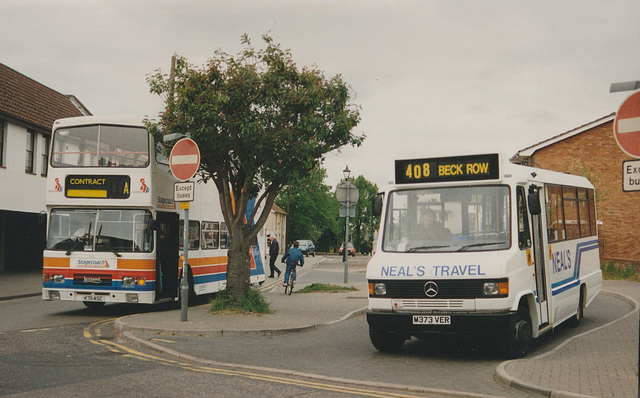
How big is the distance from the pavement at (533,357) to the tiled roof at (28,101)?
10.4m

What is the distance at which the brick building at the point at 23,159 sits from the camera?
2866cm

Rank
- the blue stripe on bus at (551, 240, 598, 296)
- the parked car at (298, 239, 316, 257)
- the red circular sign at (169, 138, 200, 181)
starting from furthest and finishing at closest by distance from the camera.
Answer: the parked car at (298, 239, 316, 257) < the red circular sign at (169, 138, 200, 181) < the blue stripe on bus at (551, 240, 598, 296)

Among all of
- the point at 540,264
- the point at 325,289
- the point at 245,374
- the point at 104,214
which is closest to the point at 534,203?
the point at 540,264

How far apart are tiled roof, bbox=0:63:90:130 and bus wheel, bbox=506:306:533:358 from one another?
80.4 ft

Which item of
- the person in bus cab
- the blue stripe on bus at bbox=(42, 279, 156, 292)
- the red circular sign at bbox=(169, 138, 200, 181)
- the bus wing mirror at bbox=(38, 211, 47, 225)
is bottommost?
the blue stripe on bus at bbox=(42, 279, 156, 292)

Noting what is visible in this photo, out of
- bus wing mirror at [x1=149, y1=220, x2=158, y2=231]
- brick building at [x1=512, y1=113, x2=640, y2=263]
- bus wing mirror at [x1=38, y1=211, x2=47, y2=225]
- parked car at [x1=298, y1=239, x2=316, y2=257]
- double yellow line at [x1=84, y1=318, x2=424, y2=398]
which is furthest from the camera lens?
parked car at [x1=298, y1=239, x2=316, y2=257]

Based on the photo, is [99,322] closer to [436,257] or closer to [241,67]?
[241,67]

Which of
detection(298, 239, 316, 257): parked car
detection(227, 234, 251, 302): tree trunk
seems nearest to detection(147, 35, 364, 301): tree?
detection(227, 234, 251, 302): tree trunk

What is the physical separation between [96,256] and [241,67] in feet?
16.7

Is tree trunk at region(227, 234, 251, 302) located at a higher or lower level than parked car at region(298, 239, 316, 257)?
lower

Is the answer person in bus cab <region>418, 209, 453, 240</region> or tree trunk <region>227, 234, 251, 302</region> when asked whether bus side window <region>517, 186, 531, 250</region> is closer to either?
person in bus cab <region>418, 209, 453, 240</region>

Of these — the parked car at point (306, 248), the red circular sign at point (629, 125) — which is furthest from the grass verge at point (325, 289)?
the parked car at point (306, 248)

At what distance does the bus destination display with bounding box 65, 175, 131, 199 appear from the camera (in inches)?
572

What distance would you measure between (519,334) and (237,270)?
7.36 meters
